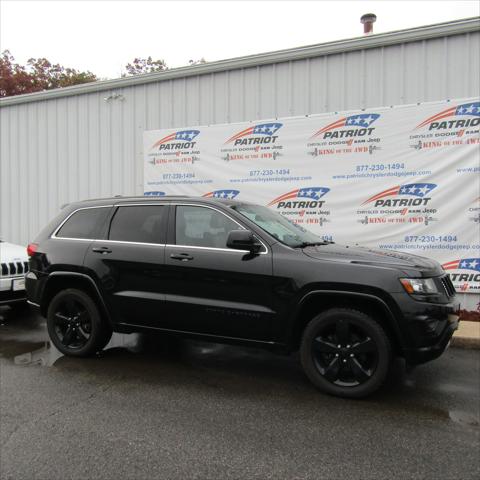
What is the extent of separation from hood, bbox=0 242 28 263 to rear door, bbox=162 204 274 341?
366cm

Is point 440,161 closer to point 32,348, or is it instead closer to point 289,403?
point 289,403

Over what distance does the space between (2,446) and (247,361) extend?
8.67 feet

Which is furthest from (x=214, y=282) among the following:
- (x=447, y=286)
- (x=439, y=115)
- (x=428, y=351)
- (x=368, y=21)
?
(x=368, y=21)

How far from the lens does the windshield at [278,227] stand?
4625 mm

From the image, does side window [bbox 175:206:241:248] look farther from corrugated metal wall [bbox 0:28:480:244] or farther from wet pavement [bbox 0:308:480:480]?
corrugated metal wall [bbox 0:28:480:244]

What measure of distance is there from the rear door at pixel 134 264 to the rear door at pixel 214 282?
0.13 meters

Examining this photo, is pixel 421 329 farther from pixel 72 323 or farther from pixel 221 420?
pixel 72 323

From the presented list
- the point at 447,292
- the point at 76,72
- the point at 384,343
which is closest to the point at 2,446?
the point at 384,343

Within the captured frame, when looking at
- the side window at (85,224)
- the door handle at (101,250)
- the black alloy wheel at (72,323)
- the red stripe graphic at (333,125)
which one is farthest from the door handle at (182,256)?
the red stripe graphic at (333,125)

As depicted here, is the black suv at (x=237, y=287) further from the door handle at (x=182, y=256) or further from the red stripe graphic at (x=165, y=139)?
the red stripe graphic at (x=165, y=139)

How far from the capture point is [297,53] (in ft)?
26.3

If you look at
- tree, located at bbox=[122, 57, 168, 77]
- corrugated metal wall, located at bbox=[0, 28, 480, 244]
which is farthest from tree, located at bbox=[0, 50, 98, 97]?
corrugated metal wall, located at bbox=[0, 28, 480, 244]

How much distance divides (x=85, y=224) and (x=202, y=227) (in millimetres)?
1518

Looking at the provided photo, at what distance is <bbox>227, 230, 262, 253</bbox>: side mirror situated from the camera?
4203 millimetres
